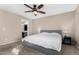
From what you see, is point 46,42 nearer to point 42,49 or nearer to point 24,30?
point 42,49

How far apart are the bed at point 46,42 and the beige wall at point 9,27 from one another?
6.6 inches

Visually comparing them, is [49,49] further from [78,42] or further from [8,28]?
[8,28]

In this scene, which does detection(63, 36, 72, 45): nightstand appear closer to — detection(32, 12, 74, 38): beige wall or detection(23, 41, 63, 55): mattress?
detection(32, 12, 74, 38): beige wall

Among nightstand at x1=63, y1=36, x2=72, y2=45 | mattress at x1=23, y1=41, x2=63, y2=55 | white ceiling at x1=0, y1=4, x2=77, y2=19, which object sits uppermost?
white ceiling at x1=0, y1=4, x2=77, y2=19

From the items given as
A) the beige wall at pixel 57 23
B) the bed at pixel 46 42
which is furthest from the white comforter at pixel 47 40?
the beige wall at pixel 57 23

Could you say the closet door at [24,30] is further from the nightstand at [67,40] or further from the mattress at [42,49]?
the nightstand at [67,40]

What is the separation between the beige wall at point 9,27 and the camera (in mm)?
1255

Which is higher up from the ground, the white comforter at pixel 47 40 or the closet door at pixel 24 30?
the closet door at pixel 24 30

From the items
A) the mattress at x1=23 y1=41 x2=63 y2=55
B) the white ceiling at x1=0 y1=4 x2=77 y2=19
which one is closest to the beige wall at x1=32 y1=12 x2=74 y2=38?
the white ceiling at x1=0 y1=4 x2=77 y2=19

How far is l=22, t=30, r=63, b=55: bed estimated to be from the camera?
1.31 meters

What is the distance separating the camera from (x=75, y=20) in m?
1.37

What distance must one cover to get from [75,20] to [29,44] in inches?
32.8

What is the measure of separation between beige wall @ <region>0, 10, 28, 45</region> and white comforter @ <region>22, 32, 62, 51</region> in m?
0.19

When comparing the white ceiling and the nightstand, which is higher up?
the white ceiling
